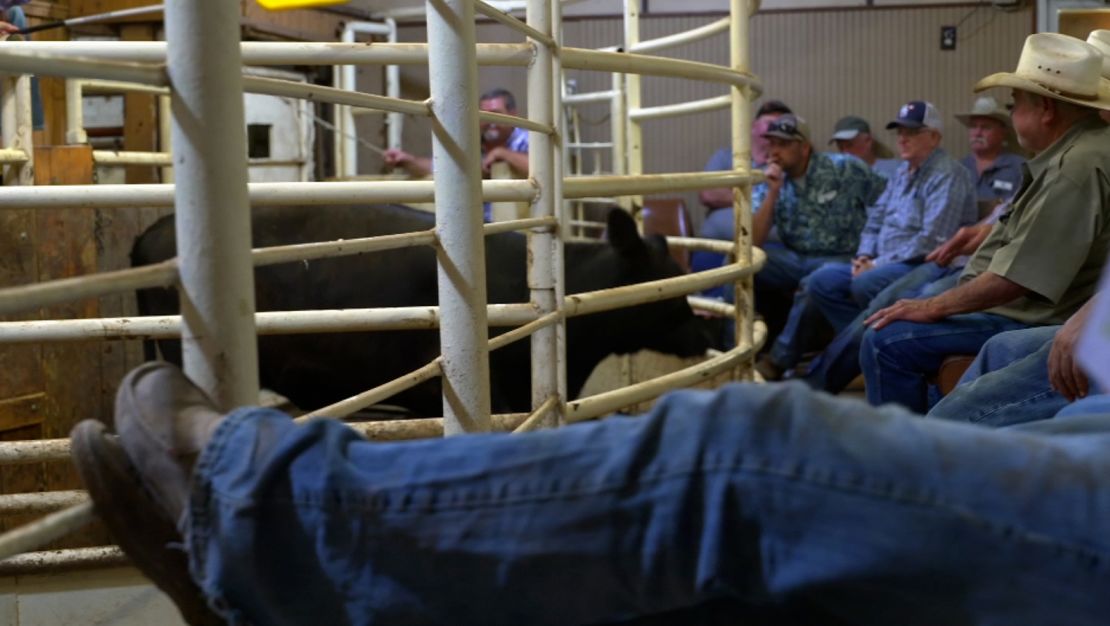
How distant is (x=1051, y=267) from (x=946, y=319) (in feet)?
1.32

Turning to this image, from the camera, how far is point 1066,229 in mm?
2953

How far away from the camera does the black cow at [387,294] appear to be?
4.23 metres

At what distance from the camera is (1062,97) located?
9.92 ft

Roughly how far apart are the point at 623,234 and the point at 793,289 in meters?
1.75

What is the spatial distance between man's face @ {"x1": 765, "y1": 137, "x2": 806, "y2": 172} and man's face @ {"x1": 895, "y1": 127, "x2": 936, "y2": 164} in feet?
2.33

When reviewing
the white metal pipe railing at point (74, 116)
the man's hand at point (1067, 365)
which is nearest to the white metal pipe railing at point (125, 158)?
the white metal pipe railing at point (74, 116)

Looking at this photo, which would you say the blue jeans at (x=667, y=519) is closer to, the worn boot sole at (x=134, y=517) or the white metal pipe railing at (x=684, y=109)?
the worn boot sole at (x=134, y=517)

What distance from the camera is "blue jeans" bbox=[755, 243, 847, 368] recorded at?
5367 millimetres

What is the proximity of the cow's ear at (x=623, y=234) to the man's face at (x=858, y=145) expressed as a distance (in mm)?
3258

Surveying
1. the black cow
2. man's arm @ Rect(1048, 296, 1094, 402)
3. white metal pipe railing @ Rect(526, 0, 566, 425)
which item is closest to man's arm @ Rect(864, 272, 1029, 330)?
man's arm @ Rect(1048, 296, 1094, 402)

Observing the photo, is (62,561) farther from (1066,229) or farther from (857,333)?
(857,333)

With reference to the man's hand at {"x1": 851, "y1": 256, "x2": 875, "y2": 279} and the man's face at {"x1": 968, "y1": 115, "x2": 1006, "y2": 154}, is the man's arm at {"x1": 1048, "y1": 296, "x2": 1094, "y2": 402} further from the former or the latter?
the man's face at {"x1": 968, "y1": 115, "x2": 1006, "y2": 154}

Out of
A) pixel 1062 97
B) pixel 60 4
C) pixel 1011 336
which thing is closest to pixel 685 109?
pixel 1062 97

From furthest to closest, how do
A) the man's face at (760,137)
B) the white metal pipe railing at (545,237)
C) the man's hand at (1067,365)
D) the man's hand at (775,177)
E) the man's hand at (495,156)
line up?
the man's face at (760,137)
the man's hand at (495,156)
the man's hand at (775,177)
the white metal pipe railing at (545,237)
the man's hand at (1067,365)
